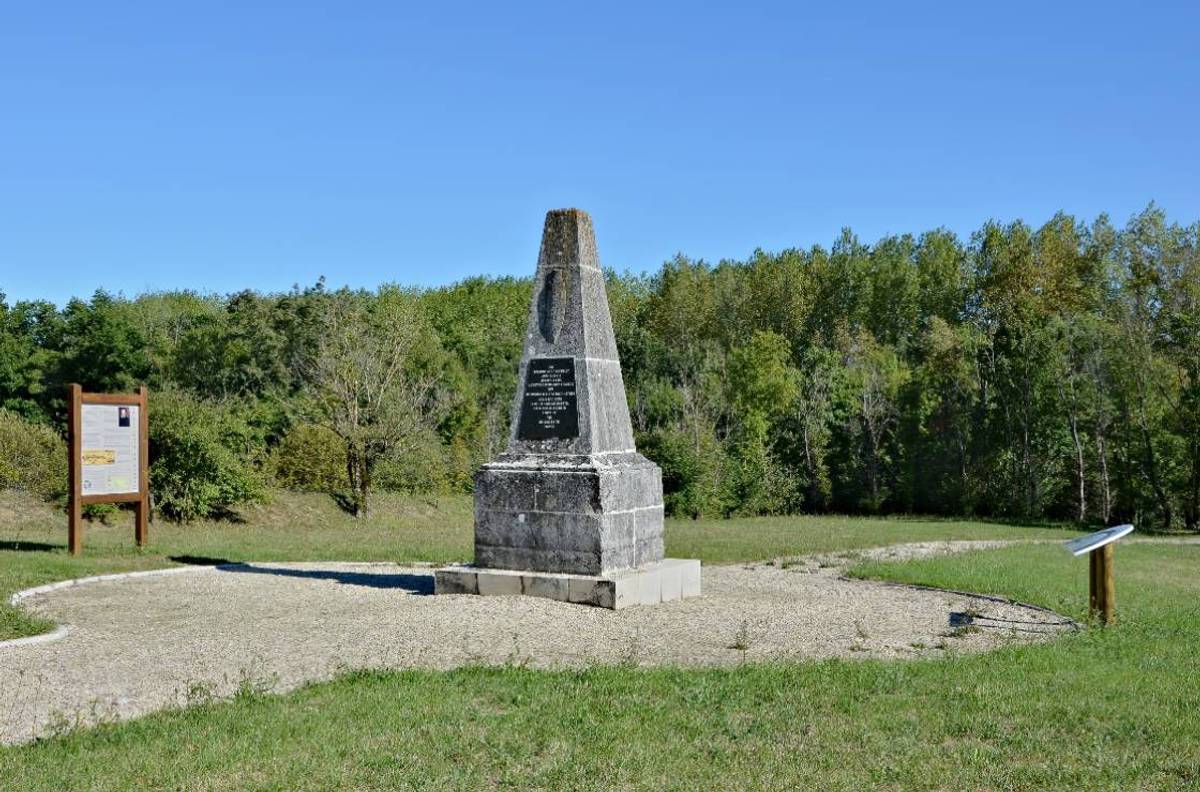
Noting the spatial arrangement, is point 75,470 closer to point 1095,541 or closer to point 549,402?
point 549,402

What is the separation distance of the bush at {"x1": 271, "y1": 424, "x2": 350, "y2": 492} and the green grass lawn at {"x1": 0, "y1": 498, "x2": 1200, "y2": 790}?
20141 millimetres

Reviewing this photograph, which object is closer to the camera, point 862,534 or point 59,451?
point 59,451

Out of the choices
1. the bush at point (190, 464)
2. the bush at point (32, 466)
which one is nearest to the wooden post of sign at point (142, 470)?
the bush at point (190, 464)

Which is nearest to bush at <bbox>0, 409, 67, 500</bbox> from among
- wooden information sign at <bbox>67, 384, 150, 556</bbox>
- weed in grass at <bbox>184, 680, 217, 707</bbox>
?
wooden information sign at <bbox>67, 384, 150, 556</bbox>

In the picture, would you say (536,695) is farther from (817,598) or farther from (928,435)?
(928,435)

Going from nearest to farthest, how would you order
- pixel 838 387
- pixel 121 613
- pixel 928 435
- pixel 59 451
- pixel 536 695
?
pixel 536 695 → pixel 121 613 → pixel 59 451 → pixel 928 435 → pixel 838 387

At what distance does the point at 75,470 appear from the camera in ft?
52.8

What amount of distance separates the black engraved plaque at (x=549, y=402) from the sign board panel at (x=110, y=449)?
7.71 meters

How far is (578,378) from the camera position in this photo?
12.0 metres

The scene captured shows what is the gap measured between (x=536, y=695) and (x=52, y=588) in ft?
26.0

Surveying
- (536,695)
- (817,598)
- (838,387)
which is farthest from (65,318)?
(536,695)

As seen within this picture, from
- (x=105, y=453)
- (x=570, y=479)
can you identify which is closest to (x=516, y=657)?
(x=570, y=479)

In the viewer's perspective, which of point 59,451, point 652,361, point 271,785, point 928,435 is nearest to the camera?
point 271,785

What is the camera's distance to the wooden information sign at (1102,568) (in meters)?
9.66
